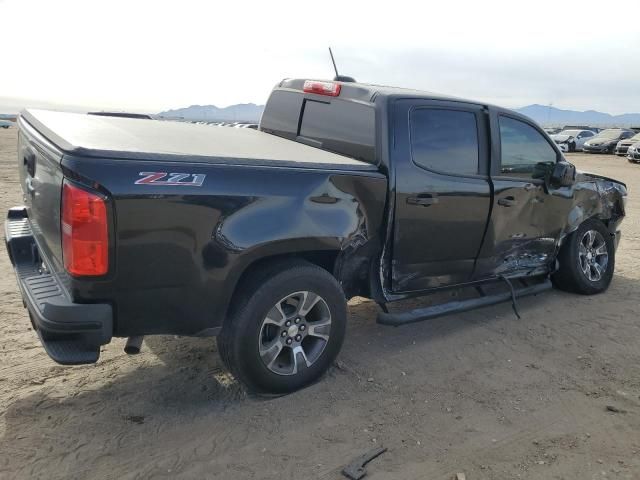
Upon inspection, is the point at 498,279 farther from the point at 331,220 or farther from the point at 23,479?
the point at 23,479

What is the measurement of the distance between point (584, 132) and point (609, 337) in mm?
32397

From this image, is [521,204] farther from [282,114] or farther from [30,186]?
[30,186]

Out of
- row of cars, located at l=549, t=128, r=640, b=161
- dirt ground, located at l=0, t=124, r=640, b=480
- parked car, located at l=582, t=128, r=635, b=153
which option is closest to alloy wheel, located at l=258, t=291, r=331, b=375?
dirt ground, located at l=0, t=124, r=640, b=480

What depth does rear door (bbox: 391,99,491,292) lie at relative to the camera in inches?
156

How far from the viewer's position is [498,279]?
4895mm

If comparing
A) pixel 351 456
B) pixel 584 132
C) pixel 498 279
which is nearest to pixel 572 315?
pixel 498 279

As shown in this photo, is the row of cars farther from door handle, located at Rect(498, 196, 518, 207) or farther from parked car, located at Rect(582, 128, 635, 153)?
door handle, located at Rect(498, 196, 518, 207)

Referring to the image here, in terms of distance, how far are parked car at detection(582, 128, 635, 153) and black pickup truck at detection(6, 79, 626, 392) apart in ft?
91.4

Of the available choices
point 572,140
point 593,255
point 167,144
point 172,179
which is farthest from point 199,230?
point 572,140

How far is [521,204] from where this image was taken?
4797mm

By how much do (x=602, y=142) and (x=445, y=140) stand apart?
97.0ft

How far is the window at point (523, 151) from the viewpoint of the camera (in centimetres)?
468

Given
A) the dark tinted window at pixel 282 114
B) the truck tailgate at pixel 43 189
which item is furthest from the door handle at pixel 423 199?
the truck tailgate at pixel 43 189

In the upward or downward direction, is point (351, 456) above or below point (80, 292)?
below
